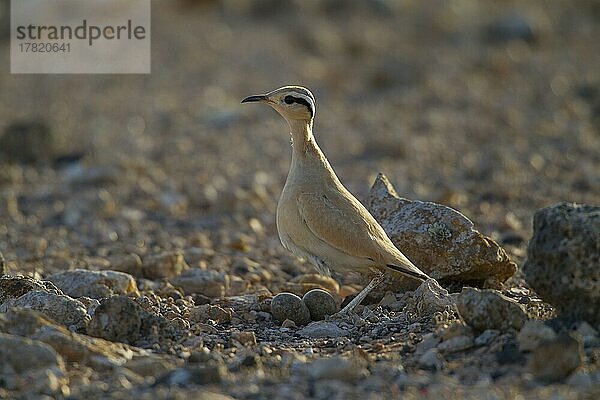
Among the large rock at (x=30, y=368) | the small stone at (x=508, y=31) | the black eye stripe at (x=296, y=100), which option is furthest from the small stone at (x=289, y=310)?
the small stone at (x=508, y=31)

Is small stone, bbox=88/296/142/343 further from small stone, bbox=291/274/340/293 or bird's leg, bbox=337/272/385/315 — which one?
small stone, bbox=291/274/340/293

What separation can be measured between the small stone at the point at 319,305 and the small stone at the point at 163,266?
1464 millimetres

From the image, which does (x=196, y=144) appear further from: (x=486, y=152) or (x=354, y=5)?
(x=354, y=5)

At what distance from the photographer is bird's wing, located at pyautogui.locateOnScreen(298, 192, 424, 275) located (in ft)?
19.7

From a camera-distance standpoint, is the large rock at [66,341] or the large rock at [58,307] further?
the large rock at [58,307]

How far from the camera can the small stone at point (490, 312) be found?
16.3 ft

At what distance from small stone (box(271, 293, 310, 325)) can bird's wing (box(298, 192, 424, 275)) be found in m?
0.46

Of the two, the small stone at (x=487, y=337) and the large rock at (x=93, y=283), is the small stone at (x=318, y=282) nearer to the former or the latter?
the large rock at (x=93, y=283)

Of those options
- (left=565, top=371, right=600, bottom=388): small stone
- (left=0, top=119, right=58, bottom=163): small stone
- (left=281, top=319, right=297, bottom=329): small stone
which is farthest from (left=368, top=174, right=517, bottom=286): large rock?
(left=0, top=119, right=58, bottom=163): small stone

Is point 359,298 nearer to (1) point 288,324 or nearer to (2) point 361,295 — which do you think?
(2) point 361,295

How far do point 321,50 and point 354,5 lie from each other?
11.0ft

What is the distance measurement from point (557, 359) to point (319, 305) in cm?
196

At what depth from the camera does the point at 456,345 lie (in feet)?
16.1

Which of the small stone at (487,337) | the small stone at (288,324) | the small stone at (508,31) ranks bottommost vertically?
the small stone at (288,324)
